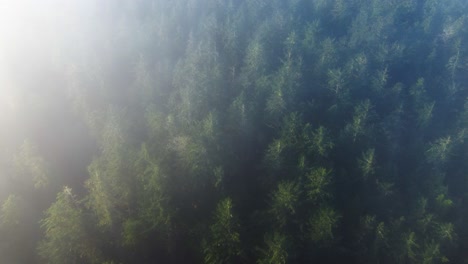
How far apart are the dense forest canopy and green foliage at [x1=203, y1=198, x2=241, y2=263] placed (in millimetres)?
133

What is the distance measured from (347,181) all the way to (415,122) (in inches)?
409

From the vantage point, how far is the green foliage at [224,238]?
69.9 ft

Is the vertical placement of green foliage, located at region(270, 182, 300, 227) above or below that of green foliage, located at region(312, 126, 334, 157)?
below

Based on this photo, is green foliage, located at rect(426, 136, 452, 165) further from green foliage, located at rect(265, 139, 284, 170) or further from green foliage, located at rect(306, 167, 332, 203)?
green foliage, located at rect(265, 139, 284, 170)

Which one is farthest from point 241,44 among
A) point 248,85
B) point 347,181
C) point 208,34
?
point 347,181

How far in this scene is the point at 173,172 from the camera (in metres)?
26.0

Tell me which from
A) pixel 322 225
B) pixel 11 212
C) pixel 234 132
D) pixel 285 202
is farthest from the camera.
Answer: pixel 234 132

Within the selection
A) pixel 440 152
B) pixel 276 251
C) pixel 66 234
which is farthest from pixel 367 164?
pixel 66 234

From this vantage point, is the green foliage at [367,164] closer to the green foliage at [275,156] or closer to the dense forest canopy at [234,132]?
the dense forest canopy at [234,132]

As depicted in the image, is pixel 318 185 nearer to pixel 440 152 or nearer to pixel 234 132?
pixel 234 132

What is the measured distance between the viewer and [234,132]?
93.3 ft

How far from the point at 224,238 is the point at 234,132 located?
31.1ft

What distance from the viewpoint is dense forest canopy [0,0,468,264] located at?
2361 cm

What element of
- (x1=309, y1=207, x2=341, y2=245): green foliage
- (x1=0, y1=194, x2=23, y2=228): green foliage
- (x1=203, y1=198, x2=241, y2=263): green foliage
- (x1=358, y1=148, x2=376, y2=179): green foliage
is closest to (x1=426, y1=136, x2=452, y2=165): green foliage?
(x1=358, y1=148, x2=376, y2=179): green foliage
